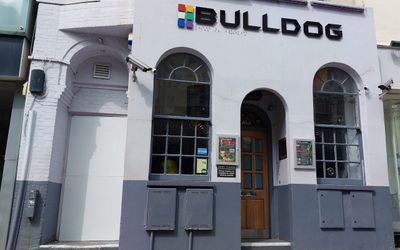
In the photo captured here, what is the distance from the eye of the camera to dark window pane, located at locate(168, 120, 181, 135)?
723 cm

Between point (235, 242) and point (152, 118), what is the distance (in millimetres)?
2925

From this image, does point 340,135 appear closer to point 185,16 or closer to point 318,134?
point 318,134

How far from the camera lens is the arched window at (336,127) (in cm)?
781

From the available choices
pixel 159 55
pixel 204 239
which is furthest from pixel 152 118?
pixel 204 239

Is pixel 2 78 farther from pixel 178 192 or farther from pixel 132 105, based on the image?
pixel 178 192

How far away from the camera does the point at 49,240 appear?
7176mm

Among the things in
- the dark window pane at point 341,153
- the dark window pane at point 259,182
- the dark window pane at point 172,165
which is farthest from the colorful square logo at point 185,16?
the dark window pane at point 341,153

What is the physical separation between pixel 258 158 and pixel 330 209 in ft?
6.49

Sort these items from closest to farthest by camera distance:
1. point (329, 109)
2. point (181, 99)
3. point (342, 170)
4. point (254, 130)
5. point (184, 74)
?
point (181, 99), point (184, 74), point (342, 170), point (329, 109), point (254, 130)

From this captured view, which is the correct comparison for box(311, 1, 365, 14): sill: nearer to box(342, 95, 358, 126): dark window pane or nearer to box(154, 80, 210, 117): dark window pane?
box(342, 95, 358, 126): dark window pane

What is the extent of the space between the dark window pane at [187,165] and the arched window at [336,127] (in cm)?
281

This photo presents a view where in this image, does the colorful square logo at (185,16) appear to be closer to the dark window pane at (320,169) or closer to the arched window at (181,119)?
the arched window at (181,119)

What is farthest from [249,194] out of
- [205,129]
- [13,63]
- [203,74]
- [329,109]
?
[13,63]

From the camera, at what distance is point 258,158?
845 cm
